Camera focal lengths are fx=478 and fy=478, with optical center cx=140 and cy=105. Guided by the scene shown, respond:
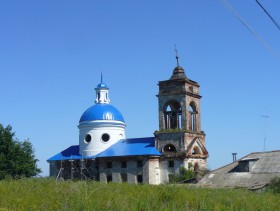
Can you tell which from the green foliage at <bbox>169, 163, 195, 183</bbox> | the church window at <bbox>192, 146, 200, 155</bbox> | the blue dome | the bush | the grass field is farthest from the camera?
the blue dome

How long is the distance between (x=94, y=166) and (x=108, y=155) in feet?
7.67

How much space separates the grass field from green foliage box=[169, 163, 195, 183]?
16621 millimetres

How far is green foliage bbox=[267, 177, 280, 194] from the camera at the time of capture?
859 inches

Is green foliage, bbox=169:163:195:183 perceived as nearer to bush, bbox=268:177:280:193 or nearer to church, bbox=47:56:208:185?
church, bbox=47:56:208:185

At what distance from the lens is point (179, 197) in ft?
47.2

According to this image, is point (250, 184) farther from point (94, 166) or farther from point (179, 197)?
point (94, 166)

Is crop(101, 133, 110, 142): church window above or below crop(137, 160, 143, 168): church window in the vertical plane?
above

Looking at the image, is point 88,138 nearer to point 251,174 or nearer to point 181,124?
point 181,124

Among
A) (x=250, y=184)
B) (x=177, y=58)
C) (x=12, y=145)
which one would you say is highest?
(x=177, y=58)

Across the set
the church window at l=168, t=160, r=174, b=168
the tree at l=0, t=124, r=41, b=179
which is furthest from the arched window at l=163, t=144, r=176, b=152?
the tree at l=0, t=124, r=41, b=179

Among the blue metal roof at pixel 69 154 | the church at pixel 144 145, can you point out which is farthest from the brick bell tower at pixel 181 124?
the blue metal roof at pixel 69 154

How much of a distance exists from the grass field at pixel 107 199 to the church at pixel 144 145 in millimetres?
18239

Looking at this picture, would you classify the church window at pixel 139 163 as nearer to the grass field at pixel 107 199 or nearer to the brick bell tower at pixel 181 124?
the brick bell tower at pixel 181 124

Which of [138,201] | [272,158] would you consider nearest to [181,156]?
[272,158]
